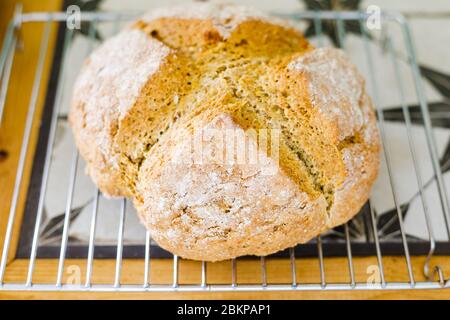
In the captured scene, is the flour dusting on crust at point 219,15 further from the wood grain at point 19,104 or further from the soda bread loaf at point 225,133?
the wood grain at point 19,104

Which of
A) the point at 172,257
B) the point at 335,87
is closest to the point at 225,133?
the point at 335,87

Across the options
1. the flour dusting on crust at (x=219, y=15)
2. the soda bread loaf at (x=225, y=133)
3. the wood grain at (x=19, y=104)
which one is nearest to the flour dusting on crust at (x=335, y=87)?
the soda bread loaf at (x=225, y=133)

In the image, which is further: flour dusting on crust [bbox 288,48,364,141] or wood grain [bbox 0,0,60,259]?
wood grain [bbox 0,0,60,259]

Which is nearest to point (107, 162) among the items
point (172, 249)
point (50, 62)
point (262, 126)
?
point (172, 249)

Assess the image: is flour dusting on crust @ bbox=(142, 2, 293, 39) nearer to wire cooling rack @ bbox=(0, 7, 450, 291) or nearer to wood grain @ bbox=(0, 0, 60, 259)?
wire cooling rack @ bbox=(0, 7, 450, 291)

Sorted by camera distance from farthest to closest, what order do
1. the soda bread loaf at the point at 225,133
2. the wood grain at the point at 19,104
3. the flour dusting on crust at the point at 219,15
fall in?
the wood grain at the point at 19,104
the flour dusting on crust at the point at 219,15
the soda bread loaf at the point at 225,133

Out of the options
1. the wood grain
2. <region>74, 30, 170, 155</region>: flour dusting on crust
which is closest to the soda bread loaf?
<region>74, 30, 170, 155</region>: flour dusting on crust

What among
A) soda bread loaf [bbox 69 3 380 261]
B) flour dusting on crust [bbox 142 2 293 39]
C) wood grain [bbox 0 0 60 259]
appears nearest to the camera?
soda bread loaf [bbox 69 3 380 261]

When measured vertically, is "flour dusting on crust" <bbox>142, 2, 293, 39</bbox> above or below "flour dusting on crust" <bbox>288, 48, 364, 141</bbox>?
above

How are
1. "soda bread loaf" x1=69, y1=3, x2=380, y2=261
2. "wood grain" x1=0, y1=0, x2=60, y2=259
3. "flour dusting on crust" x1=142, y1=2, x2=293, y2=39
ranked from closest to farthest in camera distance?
"soda bread loaf" x1=69, y1=3, x2=380, y2=261
"flour dusting on crust" x1=142, y1=2, x2=293, y2=39
"wood grain" x1=0, y1=0, x2=60, y2=259
